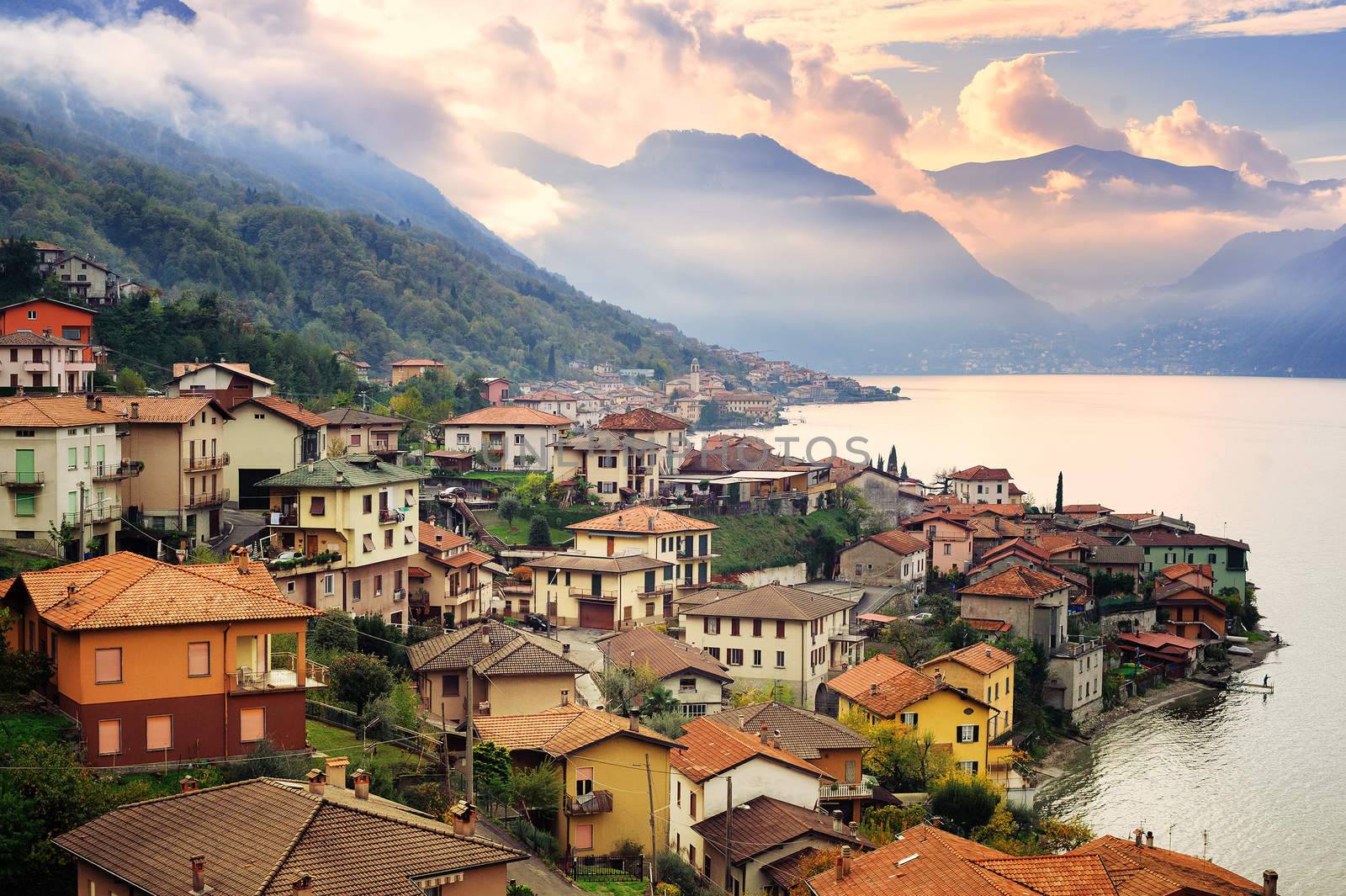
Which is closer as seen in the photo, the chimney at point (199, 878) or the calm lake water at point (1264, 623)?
the chimney at point (199, 878)

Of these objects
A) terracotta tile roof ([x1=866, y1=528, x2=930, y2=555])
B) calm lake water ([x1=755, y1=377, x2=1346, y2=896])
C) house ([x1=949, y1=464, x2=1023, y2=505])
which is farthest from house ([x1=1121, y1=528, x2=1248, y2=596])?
house ([x1=949, y1=464, x2=1023, y2=505])

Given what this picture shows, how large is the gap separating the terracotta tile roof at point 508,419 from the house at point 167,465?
22.2 meters

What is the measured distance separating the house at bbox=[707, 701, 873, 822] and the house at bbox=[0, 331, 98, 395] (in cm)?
2128

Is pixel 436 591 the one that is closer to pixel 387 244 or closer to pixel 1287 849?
pixel 1287 849

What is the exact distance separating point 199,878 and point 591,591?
77.0 ft

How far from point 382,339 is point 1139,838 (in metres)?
97.7

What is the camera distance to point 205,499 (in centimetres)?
2992

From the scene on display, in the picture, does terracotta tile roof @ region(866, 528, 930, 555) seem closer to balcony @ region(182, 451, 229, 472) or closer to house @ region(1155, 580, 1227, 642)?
house @ region(1155, 580, 1227, 642)

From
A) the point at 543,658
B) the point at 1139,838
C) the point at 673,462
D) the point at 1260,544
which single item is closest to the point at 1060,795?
the point at 1139,838

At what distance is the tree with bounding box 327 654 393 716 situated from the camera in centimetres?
2145

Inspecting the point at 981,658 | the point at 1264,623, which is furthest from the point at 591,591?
the point at 1264,623

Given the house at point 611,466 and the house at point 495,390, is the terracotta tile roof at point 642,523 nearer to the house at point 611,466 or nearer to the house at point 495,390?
the house at point 611,466

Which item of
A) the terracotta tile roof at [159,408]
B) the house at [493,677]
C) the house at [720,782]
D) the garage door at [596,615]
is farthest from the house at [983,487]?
the house at [720,782]

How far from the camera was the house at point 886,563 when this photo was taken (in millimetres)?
46000
